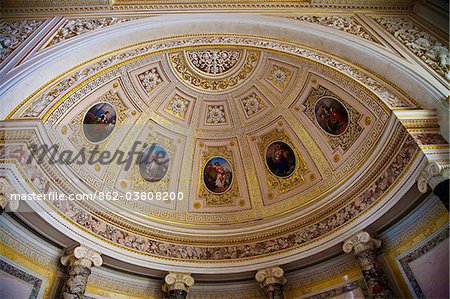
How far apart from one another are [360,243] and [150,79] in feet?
25.0

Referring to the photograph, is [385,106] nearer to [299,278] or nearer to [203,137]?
[299,278]

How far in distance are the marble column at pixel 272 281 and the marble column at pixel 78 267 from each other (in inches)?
167

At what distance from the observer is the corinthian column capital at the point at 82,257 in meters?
7.48

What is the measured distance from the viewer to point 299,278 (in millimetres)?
9227

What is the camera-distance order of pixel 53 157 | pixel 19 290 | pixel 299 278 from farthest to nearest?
pixel 299 278
pixel 53 157
pixel 19 290

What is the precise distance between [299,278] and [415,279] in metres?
3.10

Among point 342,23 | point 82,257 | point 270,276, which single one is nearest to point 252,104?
point 342,23

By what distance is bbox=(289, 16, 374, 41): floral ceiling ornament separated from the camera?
8289 mm

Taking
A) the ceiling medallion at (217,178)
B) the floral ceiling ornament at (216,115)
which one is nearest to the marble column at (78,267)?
the ceiling medallion at (217,178)

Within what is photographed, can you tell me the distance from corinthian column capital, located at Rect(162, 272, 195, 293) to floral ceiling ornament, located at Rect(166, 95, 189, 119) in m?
5.14

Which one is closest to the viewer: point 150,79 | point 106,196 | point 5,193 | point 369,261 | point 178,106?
point 5,193

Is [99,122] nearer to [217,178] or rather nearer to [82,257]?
[82,257]

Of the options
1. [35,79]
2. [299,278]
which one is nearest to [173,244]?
[299,278]

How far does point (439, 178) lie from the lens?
5789 millimetres
